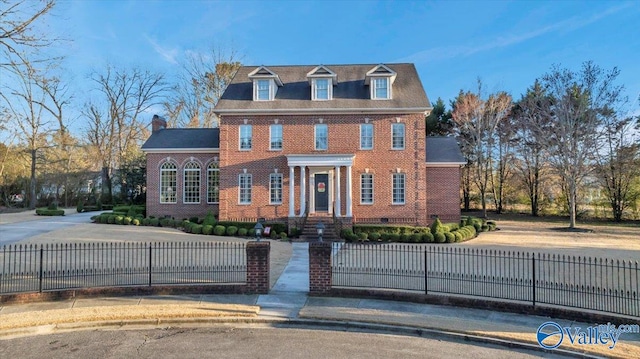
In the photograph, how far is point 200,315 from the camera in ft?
25.8

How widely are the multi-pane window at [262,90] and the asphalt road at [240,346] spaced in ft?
57.5

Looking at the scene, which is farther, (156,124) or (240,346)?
(156,124)

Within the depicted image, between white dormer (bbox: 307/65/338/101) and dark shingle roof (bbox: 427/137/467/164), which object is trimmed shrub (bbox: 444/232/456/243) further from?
white dormer (bbox: 307/65/338/101)

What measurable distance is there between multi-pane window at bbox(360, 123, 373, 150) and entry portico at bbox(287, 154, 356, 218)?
1.37m

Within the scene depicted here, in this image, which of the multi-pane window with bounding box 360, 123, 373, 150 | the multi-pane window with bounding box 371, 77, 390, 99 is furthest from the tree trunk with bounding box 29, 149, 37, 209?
the multi-pane window with bounding box 371, 77, 390, 99

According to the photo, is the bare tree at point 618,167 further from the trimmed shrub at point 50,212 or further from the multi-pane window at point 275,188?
the trimmed shrub at point 50,212

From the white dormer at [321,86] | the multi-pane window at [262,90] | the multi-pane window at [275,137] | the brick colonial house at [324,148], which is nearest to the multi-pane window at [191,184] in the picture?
the brick colonial house at [324,148]

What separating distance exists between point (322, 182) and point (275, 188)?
3009mm

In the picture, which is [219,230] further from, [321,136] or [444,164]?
[444,164]

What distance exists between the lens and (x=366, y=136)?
22.3 meters

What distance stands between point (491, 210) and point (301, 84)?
28.7 meters

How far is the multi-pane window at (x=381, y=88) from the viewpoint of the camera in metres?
22.4

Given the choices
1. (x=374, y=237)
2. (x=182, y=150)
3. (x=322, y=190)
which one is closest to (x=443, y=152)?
(x=322, y=190)

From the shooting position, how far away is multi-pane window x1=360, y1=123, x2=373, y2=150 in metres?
22.2
